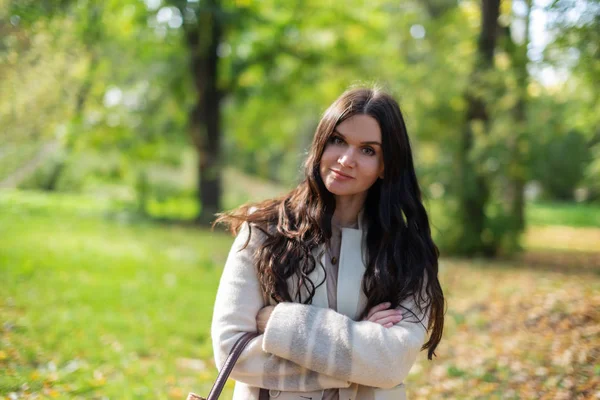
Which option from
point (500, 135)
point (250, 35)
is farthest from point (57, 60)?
point (250, 35)

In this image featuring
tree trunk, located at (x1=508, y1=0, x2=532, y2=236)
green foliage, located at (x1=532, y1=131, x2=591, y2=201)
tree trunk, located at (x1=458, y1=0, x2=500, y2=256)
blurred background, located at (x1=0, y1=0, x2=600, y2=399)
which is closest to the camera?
blurred background, located at (x1=0, y1=0, x2=600, y2=399)

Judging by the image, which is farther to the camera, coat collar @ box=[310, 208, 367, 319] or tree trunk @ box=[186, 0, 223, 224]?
tree trunk @ box=[186, 0, 223, 224]

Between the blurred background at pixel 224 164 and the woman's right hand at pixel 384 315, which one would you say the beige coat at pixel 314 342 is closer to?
the woman's right hand at pixel 384 315

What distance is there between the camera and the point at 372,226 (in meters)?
2.56

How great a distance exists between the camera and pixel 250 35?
16188mm

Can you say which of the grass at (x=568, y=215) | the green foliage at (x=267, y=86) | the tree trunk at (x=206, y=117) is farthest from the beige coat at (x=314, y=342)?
the grass at (x=568, y=215)

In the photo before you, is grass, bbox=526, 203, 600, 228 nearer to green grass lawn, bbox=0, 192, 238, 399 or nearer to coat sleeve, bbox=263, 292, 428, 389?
green grass lawn, bbox=0, 192, 238, 399

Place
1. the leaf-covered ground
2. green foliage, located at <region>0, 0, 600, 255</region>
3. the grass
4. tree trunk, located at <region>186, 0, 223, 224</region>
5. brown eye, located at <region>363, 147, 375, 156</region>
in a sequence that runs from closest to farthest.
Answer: brown eye, located at <region>363, 147, 375, 156</region>, the leaf-covered ground, green foliage, located at <region>0, 0, 600, 255</region>, tree trunk, located at <region>186, 0, 223, 224</region>, the grass

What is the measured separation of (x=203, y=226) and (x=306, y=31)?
6518 millimetres

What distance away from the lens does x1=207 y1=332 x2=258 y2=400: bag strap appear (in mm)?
2137

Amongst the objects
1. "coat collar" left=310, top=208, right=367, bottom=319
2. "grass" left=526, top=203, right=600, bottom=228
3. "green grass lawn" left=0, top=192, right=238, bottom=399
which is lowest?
"grass" left=526, top=203, right=600, bottom=228

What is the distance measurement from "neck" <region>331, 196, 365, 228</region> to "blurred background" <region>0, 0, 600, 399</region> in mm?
392

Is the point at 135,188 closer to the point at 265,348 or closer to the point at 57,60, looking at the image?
the point at 57,60

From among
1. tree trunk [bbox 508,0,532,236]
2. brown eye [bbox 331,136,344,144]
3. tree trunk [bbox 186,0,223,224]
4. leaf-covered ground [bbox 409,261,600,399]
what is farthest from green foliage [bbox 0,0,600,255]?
brown eye [bbox 331,136,344,144]
